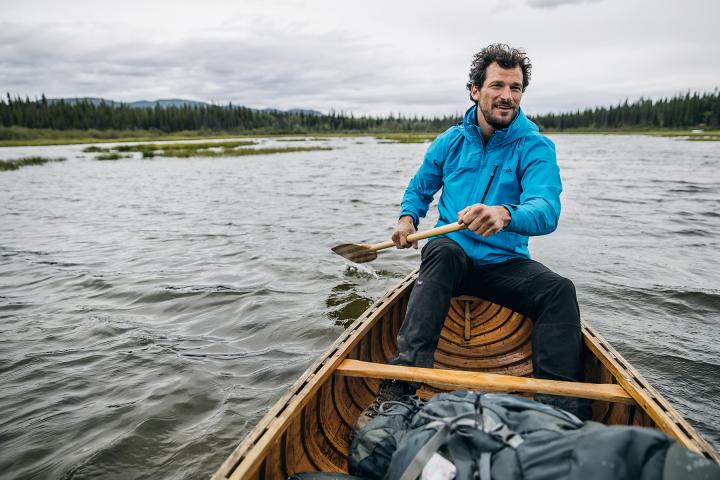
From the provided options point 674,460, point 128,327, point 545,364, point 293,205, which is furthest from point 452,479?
point 293,205

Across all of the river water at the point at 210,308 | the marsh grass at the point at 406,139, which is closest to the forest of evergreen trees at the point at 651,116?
the marsh grass at the point at 406,139

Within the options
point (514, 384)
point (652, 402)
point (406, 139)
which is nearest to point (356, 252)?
point (514, 384)

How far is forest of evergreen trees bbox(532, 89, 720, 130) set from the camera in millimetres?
101875

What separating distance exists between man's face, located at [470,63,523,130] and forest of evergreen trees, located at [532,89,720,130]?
386 ft

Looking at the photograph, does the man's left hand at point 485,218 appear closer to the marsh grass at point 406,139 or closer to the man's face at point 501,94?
the man's face at point 501,94

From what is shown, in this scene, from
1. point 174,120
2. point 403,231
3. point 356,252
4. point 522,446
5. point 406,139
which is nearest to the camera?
point 522,446

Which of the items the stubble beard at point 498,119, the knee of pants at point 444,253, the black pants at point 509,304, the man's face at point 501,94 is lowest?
the black pants at point 509,304

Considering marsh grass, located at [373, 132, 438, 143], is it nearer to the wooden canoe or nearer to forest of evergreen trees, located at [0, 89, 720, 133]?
forest of evergreen trees, located at [0, 89, 720, 133]

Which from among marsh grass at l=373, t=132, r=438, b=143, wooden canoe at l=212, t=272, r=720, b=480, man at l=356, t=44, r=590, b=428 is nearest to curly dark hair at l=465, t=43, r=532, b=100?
man at l=356, t=44, r=590, b=428

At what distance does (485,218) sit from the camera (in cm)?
307

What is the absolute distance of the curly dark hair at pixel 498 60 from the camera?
366cm

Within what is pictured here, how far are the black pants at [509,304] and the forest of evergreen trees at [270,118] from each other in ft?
245

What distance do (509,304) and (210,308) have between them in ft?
14.2

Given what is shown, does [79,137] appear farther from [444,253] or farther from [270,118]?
[444,253]
